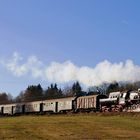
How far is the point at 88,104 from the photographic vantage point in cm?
7038

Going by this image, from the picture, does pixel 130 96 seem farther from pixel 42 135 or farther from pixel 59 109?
pixel 42 135

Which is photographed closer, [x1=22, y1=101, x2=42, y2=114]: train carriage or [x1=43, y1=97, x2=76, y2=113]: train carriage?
[x1=43, y1=97, x2=76, y2=113]: train carriage

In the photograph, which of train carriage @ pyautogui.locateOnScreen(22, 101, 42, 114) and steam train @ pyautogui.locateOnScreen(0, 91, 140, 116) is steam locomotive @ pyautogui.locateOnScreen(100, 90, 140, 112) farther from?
train carriage @ pyautogui.locateOnScreen(22, 101, 42, 114)

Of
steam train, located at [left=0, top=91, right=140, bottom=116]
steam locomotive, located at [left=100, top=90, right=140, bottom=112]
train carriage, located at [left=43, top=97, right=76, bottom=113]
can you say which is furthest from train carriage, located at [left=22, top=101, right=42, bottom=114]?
steam locomotive, located at [left=100, top=90, right=140, bottom=112]

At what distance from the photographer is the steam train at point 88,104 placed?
193 feet

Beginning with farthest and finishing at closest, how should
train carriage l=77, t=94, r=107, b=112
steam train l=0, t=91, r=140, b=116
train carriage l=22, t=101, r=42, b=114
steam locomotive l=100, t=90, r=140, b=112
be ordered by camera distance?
train carriage l=22, t=101, r=42, b=114 → train carriage l=77, t=94, r=107, b=112 → steam train l=0, t=91, r=140, b=116 → steam locomotive l=100, t=90, r=140, b=112

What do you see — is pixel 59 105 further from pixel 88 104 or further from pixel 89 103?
pixel 89 103

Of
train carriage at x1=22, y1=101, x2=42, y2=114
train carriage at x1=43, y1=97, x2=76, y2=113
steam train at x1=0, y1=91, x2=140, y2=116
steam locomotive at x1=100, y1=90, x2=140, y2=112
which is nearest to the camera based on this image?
steam locomotive at x1=100, y1=90, x2=140, y2=112

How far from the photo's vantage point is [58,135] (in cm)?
2652

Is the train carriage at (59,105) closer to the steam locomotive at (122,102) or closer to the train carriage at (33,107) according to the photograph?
the train carriage at (33,107)

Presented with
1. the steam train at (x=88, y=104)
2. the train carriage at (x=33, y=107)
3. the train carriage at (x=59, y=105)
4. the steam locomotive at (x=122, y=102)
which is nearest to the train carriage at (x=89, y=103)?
the steam train at (x=88, y=104)

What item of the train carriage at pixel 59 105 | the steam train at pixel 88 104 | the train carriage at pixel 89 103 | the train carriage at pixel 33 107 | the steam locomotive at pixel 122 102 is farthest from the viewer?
the train carriage at pixel 33 107

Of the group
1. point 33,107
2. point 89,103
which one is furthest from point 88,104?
point 33,107

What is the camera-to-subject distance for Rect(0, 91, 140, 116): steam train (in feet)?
193
